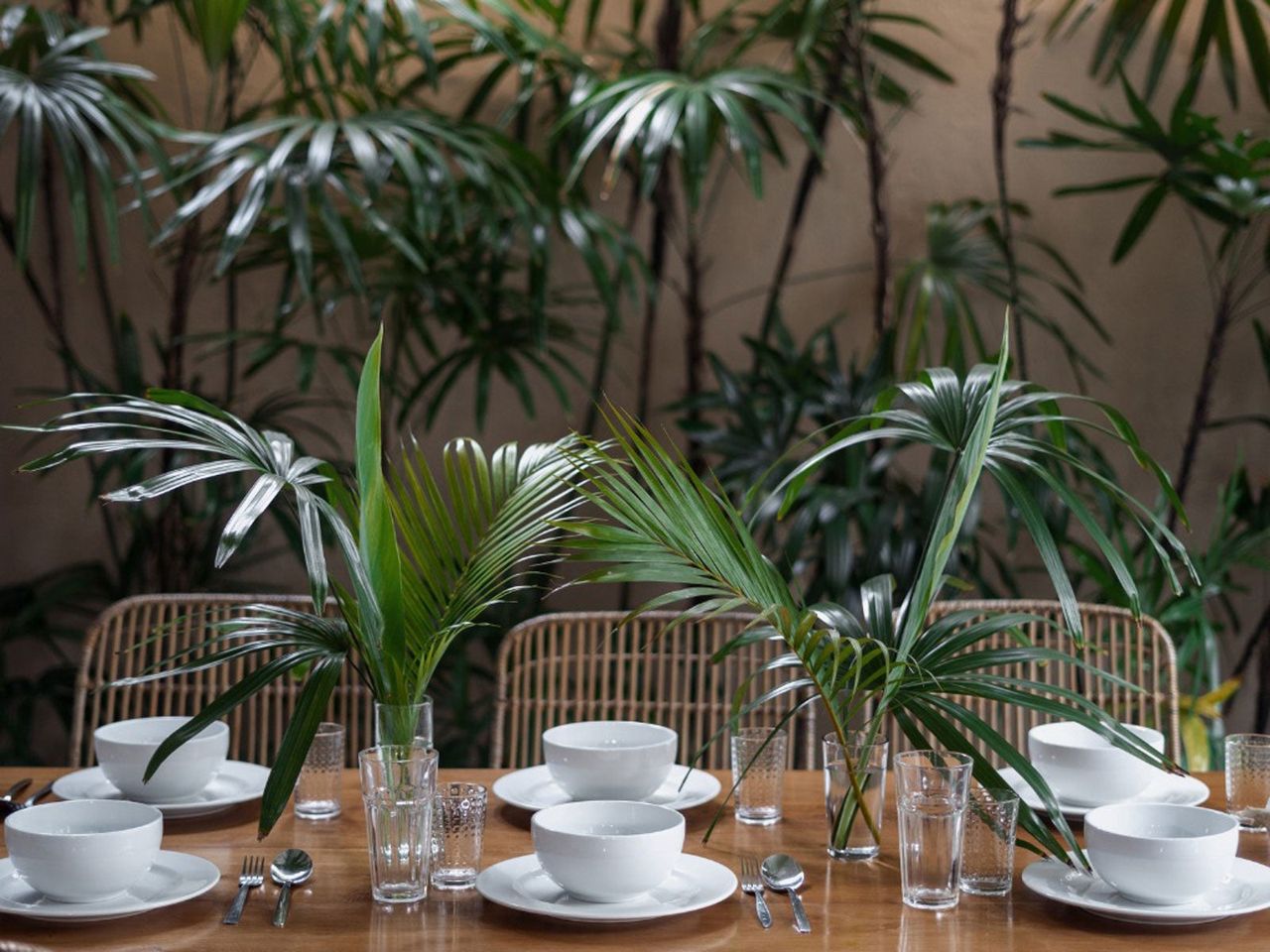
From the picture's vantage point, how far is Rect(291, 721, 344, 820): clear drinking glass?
1.56m

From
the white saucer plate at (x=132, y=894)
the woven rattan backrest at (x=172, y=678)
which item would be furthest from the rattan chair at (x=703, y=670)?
the white saucer plate at (x=132, y=894)

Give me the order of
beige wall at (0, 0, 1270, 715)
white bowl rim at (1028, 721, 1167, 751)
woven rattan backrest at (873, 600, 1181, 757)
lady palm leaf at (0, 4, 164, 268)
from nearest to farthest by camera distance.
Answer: white bowl rim at (1028, 721, 1167, 751), woven rattan backrest at (873, 600, 1181, 757), lady palm leaf at (0, 4, 164, 268), beige wall at (0, 0, 1270, 715)

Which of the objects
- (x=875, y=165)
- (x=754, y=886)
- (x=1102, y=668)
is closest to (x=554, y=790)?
(x=754, y=886)

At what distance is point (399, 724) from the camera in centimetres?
145

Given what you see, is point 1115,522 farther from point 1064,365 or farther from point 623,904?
point 623,904

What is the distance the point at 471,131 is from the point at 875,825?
6.13 ft

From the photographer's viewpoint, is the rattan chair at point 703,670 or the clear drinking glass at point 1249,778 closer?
the clear drinking glass at point 1249,778

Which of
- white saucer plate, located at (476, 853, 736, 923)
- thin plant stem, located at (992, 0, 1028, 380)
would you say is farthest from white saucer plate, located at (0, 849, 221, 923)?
thin plant stem, located at (992, 0, 1028, 380)

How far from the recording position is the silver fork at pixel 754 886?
4.13ft

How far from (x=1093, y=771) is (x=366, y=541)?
792 mm

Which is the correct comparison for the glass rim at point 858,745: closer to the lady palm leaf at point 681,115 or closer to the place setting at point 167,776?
the place setting at point 167,776

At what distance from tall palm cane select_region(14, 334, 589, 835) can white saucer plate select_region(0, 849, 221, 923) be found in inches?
3.2

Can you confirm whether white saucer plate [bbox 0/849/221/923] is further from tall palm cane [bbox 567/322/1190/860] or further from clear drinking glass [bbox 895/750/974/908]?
clear drinking glass [bbox 895/750/974/908]

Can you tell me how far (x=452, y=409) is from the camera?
361 cm
